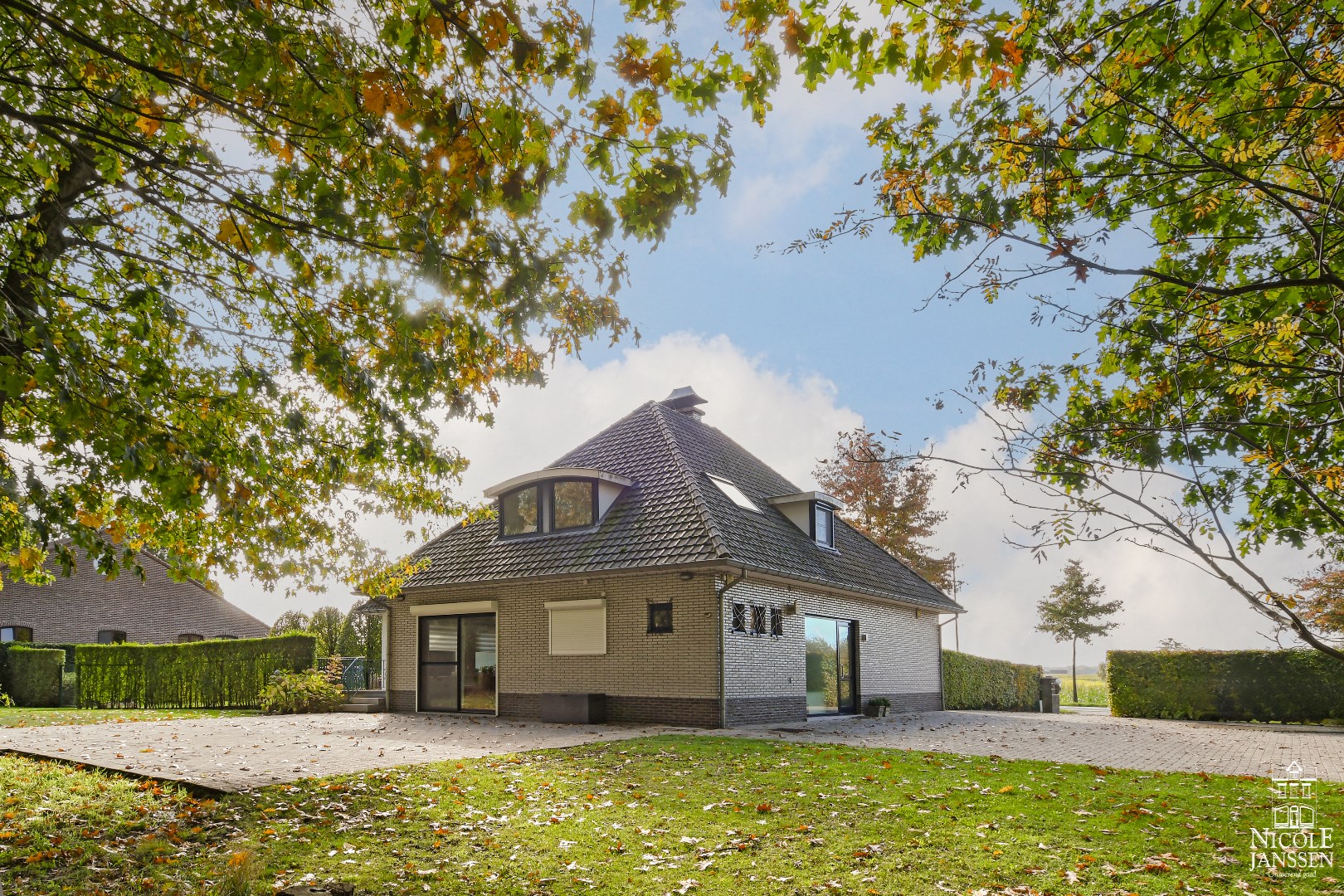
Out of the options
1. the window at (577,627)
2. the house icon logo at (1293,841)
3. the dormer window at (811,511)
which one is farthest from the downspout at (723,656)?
the house icon logo at (1293,841)

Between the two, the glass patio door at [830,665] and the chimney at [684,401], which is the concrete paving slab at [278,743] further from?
the chimney at [684,401]

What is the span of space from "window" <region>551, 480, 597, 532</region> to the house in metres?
0.04

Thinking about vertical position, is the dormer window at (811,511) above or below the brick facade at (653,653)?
above

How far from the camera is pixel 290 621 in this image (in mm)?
33438

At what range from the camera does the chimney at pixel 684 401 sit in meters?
23.1

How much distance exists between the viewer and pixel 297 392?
10.1m

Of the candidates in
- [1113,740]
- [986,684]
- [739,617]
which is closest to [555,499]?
[739,617]

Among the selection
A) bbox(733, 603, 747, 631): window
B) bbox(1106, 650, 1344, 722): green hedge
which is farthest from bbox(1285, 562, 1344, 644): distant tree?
bbox(733, 603, 747, 631): window

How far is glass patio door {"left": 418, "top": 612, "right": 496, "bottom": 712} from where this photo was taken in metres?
18.2

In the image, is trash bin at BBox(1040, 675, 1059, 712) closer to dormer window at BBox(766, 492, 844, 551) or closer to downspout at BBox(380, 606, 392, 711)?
dormer window at BBox(766, 492, 844, 551)

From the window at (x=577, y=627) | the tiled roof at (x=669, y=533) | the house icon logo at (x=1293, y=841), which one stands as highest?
the tiled roof at (x=669, y=533)

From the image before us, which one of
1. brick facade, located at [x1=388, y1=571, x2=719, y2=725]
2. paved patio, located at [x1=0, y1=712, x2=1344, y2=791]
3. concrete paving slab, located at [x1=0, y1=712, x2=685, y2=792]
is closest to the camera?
concrete paving slab, located at [x1=0, y1=712, x2=685, y2=792]

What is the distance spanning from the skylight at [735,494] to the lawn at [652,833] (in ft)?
30.2

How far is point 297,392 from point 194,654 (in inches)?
645
